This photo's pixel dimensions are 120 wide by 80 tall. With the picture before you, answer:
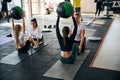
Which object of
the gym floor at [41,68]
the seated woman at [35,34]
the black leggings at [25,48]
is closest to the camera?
the gym floor at [41,68]

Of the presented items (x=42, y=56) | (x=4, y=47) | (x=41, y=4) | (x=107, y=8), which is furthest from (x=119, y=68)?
(x=41, y=4)

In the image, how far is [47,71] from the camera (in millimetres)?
3738

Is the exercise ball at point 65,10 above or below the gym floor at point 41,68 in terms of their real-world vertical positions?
above

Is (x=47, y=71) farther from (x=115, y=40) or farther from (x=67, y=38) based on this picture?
(x=115, y=40)

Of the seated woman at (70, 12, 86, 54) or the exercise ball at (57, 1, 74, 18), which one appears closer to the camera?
the exercise ball at (57, 1, 74, 18)

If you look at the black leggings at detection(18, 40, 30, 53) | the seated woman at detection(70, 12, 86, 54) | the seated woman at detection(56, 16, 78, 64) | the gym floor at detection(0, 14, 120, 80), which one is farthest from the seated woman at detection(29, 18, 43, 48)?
the seated woman at detection(56, 16, 78, 64)

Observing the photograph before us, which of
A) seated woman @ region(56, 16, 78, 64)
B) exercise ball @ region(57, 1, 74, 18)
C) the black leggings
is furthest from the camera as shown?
the black leggings

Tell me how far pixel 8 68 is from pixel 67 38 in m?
1.36

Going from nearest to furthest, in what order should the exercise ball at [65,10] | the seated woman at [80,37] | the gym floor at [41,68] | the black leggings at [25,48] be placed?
the gym floor at [41,68] → the exercise ball at [65,10] → the seated woman at [80,37] → the black leggings at [25,48]

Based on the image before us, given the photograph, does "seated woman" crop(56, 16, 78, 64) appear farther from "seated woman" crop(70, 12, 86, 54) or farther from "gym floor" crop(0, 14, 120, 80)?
"seated woman" crop(70, 12, 86, 54)

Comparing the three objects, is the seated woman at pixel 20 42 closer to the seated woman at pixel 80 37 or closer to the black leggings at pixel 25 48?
the black leggings at pixel 25 48

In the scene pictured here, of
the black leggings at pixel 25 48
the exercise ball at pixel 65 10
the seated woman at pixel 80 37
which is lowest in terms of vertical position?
the black leggings at pixel 25 48

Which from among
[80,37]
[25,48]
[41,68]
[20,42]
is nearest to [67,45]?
→ [41,68]

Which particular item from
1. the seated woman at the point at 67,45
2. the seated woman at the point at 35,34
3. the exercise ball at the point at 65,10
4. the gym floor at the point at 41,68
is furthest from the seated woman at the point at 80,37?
the seated woman at the point at 35,34
